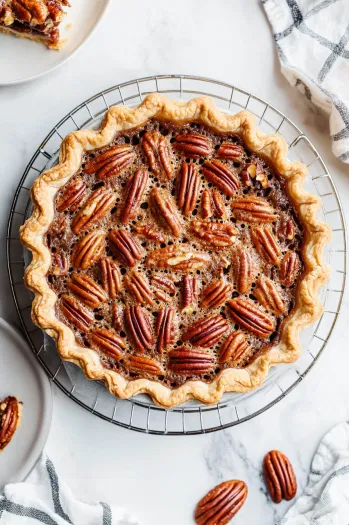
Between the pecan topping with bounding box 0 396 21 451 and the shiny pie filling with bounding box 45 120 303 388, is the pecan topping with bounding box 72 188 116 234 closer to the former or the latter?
the shiny pie filling with bounding box 45 120 303 388

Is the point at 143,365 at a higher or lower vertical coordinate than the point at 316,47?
lower

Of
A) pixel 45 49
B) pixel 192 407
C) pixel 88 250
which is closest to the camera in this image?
pixel 88 250

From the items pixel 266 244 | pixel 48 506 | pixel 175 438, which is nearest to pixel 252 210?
pixel 266 244

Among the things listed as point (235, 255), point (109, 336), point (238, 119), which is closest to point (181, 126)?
point (238, 119)

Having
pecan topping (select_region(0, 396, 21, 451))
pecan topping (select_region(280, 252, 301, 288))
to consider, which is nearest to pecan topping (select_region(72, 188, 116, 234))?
pecan topping (select_region(280, 252, 301, 288))

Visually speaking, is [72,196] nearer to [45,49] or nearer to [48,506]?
[45,49]

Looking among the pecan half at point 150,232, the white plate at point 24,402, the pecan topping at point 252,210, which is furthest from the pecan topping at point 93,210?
the white plate at point 24,402
